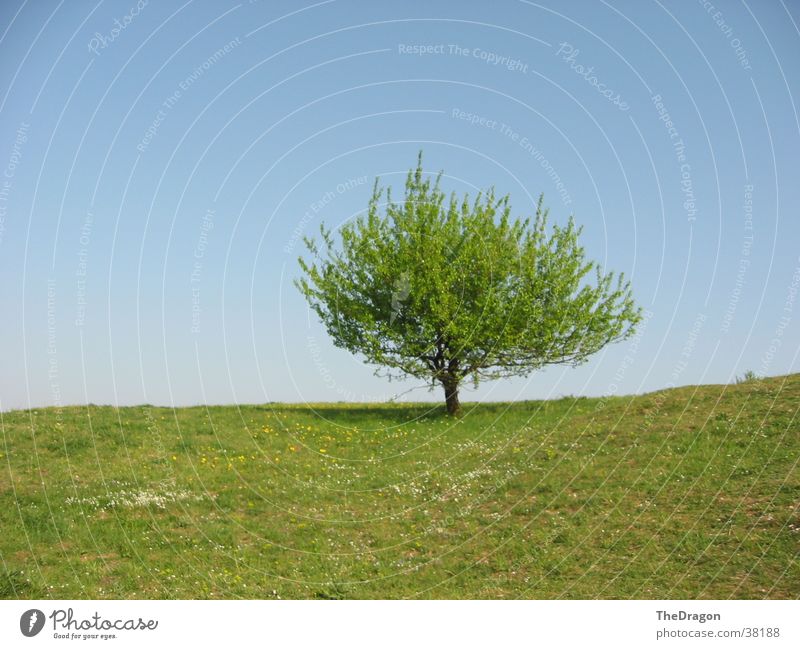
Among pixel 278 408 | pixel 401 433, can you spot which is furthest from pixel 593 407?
pixel 278 408

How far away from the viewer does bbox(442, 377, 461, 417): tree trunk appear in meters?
33.0

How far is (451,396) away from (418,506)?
14.7 metres

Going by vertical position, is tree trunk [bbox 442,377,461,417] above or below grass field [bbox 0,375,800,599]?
above

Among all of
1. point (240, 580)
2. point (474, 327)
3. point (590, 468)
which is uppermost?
point (474, 327)

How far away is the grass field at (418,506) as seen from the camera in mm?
13672

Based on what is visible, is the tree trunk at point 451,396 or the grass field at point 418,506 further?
the tree trunk at point 451,396

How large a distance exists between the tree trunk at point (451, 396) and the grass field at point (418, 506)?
4957mm

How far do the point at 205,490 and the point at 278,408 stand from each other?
14.3 m

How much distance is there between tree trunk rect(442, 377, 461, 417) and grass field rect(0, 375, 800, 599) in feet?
16.3

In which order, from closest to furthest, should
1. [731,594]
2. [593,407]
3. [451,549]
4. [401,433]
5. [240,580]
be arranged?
1. [731,594]
2. [240,580]
3. [451,549]
4. [401,433]
5. [593,407]

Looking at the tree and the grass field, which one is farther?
the tree

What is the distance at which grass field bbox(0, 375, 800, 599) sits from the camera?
13672mm

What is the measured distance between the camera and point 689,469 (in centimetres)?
1833

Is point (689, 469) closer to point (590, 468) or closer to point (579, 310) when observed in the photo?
point (590, 468)
